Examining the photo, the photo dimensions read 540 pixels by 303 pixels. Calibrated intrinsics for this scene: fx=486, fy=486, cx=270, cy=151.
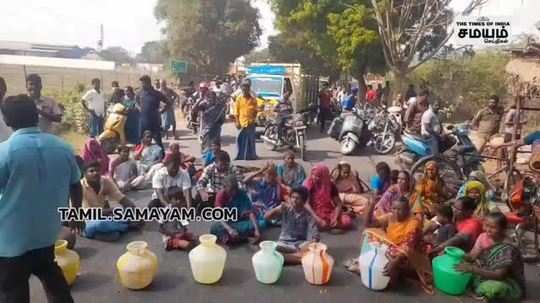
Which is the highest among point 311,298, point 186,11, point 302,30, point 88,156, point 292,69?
point 186,11

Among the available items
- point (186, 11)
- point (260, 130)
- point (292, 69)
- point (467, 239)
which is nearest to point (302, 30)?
point (292, 69)

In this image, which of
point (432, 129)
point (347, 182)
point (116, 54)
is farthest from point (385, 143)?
point (116, 54)

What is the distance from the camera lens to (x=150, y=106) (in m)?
8.55

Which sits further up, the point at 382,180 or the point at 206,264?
the point at 382,180

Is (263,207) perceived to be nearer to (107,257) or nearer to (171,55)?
(107,257)

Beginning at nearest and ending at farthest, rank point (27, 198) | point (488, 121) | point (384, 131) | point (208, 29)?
1. point (27, 198)
2. point (488, 121)
3. point (384, 131)
4. point (208, 29)

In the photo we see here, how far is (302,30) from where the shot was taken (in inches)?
835

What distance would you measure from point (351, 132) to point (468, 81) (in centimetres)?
996

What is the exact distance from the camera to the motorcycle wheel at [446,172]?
704 cm

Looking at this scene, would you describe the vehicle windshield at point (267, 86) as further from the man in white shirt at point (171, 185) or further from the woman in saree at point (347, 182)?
the man in white shirt at point (171, 185)

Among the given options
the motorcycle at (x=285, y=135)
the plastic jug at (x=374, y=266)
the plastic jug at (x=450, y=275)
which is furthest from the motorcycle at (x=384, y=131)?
the plastic jug at (x=374, y=266)

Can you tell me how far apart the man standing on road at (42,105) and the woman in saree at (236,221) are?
2.31 meters

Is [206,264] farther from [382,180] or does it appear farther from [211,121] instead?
[211,121]

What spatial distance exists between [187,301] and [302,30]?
18.4 meters
